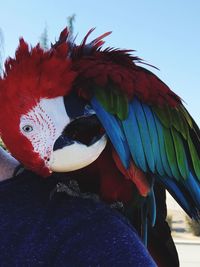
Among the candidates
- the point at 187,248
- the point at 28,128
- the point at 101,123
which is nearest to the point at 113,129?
the point at 101,123

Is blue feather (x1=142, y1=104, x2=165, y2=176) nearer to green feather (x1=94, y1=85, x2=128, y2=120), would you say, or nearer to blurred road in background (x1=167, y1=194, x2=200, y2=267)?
green feather (x1=94, y1=85, x2=128, y2=120)

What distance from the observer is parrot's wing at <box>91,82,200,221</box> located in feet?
2.57

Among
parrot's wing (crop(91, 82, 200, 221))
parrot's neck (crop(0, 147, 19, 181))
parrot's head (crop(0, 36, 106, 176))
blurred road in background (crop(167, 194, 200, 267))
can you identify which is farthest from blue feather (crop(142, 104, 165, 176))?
blurred road in background (crop(167, 194, 200, 267))

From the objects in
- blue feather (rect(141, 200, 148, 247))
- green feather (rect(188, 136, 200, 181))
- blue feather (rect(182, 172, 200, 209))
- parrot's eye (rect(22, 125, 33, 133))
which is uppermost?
parrot's eye (rect(22, 125, 33, 133))

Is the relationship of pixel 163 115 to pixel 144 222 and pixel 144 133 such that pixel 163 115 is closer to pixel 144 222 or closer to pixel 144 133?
pixel 144 133

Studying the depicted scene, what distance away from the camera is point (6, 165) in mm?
787

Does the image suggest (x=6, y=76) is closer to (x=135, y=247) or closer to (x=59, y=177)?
(x=59, y=177)

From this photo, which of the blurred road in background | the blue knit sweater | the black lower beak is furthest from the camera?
the blurred road in background

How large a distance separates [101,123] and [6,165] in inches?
6.5

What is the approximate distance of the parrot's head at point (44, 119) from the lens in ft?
2.40

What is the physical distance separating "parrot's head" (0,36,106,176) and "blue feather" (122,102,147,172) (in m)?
0.07

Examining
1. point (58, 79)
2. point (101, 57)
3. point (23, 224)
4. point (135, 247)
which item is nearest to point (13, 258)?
point (23, 224)

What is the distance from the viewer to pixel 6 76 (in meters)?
0.76

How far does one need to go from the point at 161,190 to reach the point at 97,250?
0.31m
